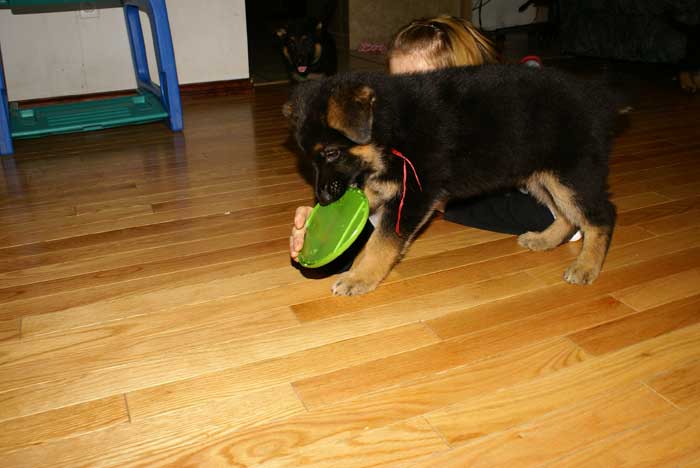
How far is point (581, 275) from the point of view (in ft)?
7.26

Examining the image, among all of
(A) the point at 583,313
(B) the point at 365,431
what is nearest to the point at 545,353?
(A) the point at 583,313

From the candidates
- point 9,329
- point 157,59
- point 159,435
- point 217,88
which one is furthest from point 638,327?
point 217,88

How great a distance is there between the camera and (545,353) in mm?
1782

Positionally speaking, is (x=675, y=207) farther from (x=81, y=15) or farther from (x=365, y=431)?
(x=81, y=15)

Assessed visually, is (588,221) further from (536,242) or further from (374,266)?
(374,266)

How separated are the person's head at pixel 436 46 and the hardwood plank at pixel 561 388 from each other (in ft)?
5.03

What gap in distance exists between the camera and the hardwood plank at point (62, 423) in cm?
147

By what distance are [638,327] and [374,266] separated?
0.94 m

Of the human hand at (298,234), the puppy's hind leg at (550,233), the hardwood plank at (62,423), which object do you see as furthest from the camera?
the puppy's hind leg at (550,233)

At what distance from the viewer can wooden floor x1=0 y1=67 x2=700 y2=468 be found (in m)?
1.44

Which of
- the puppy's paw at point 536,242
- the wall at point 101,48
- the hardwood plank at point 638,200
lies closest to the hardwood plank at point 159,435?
the puppy's paw at point 536,242

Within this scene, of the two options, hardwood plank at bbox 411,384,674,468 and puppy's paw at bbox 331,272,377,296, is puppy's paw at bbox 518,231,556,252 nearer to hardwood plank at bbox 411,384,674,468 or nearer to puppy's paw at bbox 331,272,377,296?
puppy's paw at bbox 331,272,377,296

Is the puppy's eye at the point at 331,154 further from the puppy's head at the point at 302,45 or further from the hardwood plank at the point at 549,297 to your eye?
the puppy's head at the point at 302,45

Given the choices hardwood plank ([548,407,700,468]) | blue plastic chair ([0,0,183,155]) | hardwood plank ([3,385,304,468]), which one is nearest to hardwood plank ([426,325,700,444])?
hardwood plank ([548,407,700,468])
